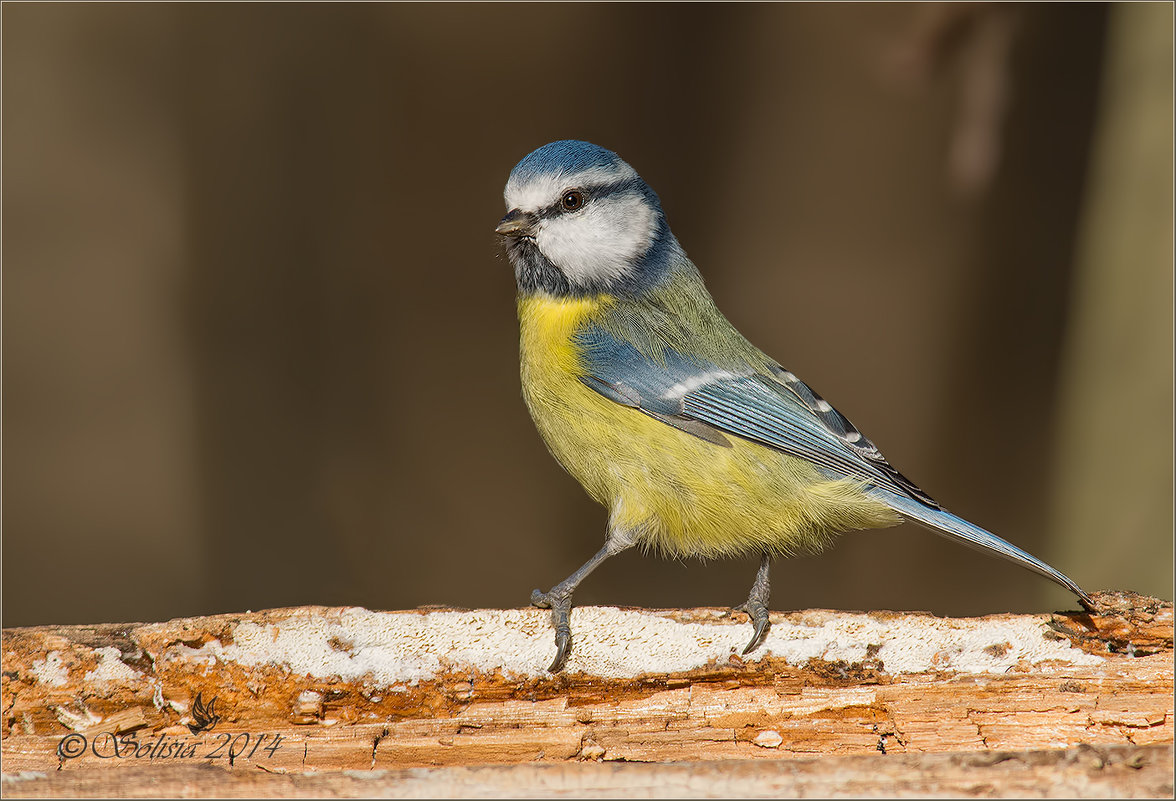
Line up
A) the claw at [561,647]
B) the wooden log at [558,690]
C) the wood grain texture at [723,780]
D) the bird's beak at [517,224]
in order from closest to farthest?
the wood grain texture at [723,780] < the wooden log at [558,690] < the claw at [561,647] < the bird's beak at [517,224]

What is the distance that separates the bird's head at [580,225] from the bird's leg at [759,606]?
74 centimetres

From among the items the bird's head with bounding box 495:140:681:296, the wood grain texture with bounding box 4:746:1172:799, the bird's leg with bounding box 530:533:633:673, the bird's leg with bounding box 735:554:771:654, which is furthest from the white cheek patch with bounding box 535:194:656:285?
the wood grain texture with bounding box 4:746:1172:799

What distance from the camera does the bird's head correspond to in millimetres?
1996

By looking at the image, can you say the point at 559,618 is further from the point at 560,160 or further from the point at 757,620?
the point at 560,160

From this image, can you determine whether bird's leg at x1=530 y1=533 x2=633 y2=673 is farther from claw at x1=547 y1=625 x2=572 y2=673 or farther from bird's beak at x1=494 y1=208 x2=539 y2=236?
bird's beak at x1=494 y1=208 x2=539 y2=236

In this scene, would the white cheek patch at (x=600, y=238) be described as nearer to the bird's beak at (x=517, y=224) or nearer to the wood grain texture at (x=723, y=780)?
the bird's beak at (x=517, y=224)

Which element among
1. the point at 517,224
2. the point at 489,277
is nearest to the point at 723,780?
the point at 517,224

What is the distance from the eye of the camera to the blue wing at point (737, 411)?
190cm

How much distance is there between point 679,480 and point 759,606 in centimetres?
31

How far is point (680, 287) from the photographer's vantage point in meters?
2.17

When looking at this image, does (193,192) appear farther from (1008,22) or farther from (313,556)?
(1008,22)

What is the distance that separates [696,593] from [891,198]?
5.06ft

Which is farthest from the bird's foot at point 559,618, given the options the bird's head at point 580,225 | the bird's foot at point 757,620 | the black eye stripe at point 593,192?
the black eye stripe at point 593,192

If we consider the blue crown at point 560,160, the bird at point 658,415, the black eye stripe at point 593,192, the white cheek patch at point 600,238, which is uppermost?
the blue crown at point 560,160
